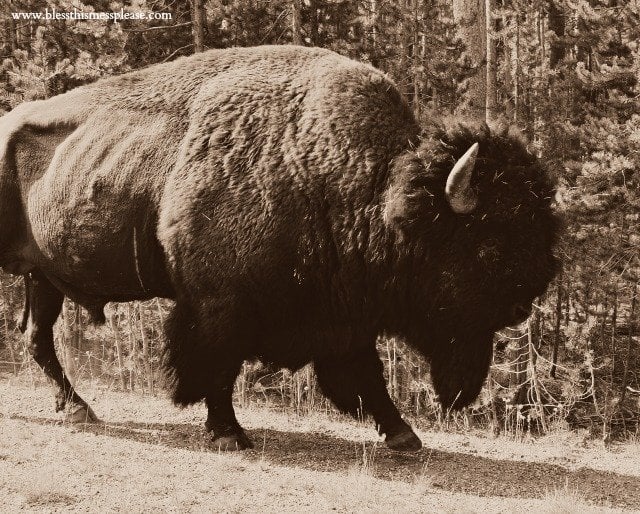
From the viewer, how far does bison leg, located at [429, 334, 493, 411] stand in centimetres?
571

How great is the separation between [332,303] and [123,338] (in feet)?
34.8

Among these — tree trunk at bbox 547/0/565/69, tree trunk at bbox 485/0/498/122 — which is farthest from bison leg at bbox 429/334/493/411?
tree trunk at bbox 547/0/565/69

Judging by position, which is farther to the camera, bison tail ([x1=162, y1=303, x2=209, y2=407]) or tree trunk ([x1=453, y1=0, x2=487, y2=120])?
tree trunk ([x1=453, y1=0, x2=487, y2=120])

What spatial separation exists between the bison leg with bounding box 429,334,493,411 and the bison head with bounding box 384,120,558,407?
0.08m

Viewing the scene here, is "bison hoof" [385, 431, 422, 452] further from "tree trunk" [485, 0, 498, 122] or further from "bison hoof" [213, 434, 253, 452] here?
"tree trunk" [485, 0, 498, 122]

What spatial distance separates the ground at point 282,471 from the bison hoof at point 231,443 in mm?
81

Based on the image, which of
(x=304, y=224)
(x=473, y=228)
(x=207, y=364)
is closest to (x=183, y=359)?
(x=207, y=364)

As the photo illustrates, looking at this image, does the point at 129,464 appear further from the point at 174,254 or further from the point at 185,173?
the point at 185,173

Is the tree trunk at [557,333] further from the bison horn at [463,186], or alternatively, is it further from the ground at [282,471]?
the bison horn at [463,186]

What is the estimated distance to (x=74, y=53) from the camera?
1555cm

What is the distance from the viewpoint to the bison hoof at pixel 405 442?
20.2ft

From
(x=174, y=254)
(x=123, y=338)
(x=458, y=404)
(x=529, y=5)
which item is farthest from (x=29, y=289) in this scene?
(x=529, y=5)

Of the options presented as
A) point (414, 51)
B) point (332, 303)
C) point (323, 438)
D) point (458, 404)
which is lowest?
point (323, 438)

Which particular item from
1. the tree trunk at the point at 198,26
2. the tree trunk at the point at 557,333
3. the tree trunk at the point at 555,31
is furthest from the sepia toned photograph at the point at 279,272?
the tree trunk at the point at 555,31
